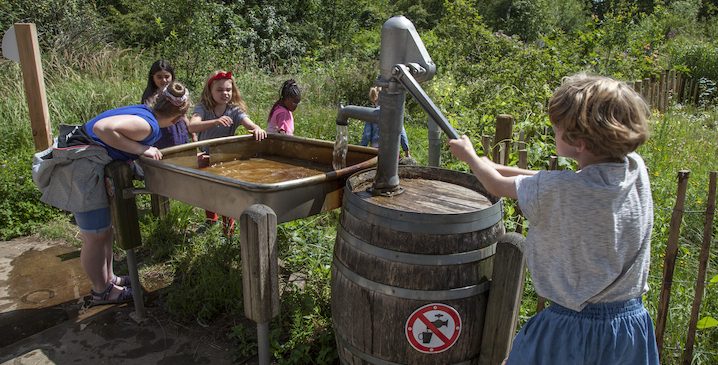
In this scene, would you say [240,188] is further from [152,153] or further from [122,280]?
[122,280]

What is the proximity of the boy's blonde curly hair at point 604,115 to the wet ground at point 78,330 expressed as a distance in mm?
1968

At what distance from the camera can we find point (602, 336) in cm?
138

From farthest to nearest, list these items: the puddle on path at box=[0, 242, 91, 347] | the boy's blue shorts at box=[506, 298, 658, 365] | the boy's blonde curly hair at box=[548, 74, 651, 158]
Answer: the puddle on path at box=[0, 242, 91, 347], the boy's blue shorts at box=[506, 298, 658, 365], the boy's blonde curly hair at box=[548, 74, 651, 158]

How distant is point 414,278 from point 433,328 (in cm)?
21

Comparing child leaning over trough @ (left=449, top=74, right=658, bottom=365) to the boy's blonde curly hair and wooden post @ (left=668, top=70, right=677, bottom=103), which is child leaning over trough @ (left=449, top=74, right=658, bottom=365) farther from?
wooden post @ (left=668, top=70, right=677, bottom=103)

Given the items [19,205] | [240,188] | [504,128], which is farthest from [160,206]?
[504,128]

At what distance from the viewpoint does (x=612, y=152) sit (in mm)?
1312

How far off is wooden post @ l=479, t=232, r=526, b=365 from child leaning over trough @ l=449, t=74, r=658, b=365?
201mm

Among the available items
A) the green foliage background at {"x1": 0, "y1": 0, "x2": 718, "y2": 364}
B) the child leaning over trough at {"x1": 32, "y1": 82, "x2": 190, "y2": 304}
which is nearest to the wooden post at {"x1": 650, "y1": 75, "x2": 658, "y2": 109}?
the green foliage background at {"x1": 0, "y1": 0, "x2": 718, "y2": 364}

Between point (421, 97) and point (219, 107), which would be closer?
point (421, 97)

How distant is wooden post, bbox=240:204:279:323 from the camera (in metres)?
1.88

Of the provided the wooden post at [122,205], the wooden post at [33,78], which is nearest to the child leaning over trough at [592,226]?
the wooden post at [122,205]

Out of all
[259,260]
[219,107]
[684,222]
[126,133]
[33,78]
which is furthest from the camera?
[33,78]

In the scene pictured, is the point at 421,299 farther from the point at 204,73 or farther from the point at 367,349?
the point at 204,73
